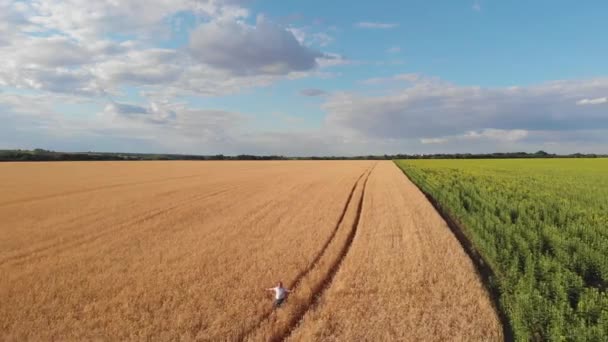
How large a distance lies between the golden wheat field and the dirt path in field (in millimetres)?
23

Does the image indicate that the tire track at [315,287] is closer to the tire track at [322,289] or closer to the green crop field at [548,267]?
the tire track at [322,289]

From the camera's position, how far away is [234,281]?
7.86m

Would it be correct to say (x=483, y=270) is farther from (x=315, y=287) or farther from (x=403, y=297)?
(x=315, y=287)

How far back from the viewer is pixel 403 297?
713cm

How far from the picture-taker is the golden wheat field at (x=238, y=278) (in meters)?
6.00

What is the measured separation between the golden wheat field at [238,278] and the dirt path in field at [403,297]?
0.02m

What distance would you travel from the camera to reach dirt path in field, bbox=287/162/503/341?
586cm

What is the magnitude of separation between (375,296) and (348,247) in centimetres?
357

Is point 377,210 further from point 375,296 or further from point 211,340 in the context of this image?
point 211,340

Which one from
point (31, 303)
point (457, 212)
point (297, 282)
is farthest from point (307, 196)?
point (31, 303)

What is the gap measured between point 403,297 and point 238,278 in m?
3.05

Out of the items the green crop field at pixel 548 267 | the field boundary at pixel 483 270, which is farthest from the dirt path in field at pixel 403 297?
the green crop field at pixel 548 267

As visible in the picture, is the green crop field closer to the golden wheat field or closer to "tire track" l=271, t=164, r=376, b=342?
the golden wheat field

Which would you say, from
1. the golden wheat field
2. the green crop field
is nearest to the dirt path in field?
the golden wheat field
